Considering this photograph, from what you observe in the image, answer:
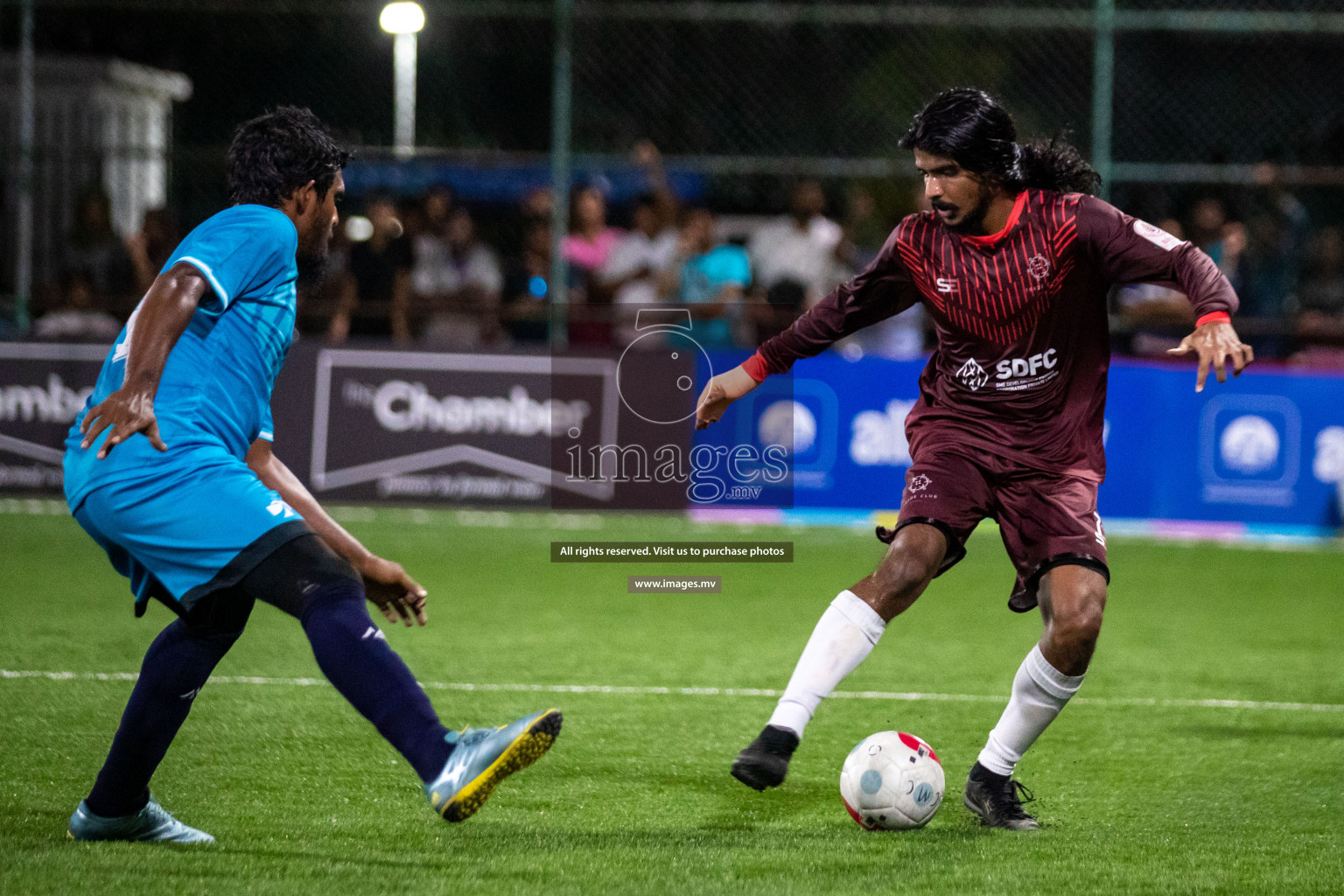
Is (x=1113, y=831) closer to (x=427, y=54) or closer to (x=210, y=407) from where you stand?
(x=210, y=407)

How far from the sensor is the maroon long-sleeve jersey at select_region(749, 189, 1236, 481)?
14.4ft

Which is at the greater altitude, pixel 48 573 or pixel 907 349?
pixel 907 349

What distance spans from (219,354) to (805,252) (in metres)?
8.92

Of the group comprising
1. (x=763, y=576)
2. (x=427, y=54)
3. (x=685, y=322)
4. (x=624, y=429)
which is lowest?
(x=763, y=576)

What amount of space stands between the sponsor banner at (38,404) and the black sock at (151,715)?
7.82 meters

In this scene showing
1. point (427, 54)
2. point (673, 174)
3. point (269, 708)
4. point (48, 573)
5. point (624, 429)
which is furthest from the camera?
point (427, 54)

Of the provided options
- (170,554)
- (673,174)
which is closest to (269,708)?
(170,554)

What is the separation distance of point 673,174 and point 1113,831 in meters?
13.1

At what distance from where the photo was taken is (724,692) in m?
6.16

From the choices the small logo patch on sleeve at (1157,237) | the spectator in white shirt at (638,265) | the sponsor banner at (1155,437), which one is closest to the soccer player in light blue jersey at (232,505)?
the small logo patch on sleeve at (1157,237)

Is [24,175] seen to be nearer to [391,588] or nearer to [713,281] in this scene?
[713,281]

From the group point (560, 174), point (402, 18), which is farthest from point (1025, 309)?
point (402, 18)

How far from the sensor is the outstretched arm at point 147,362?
135 inches

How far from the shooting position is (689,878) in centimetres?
367
